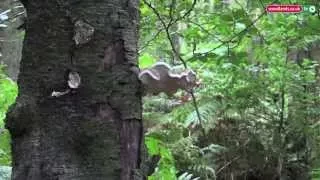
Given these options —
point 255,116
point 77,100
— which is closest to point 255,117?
point 255,116

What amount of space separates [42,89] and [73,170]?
187mm

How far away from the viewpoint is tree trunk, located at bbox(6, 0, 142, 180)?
1057 millimetres

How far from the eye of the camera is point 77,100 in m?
1.06

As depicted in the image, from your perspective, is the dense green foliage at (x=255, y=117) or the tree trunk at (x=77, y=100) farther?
the dense green foliage at (x=255, y=117)

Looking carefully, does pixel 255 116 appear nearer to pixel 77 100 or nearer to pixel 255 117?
pixel 255 117

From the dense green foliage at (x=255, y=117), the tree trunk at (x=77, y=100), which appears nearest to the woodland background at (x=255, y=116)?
the dense green foliage at (x=255, y=117)

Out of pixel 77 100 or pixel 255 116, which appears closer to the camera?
pixel 77 100

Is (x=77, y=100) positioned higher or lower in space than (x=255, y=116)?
higher

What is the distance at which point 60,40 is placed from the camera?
108cm

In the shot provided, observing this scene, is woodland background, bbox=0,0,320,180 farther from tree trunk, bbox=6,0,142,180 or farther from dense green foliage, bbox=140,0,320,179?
tree trunk, bbox=6,0,142,180

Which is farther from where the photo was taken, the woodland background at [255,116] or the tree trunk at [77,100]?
the woodland background at [255,116]

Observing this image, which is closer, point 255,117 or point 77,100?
point 77,100

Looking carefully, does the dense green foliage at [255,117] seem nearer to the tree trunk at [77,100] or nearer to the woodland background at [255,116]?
the woodland background at [255,116]

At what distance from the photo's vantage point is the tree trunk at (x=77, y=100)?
3.47 feet
